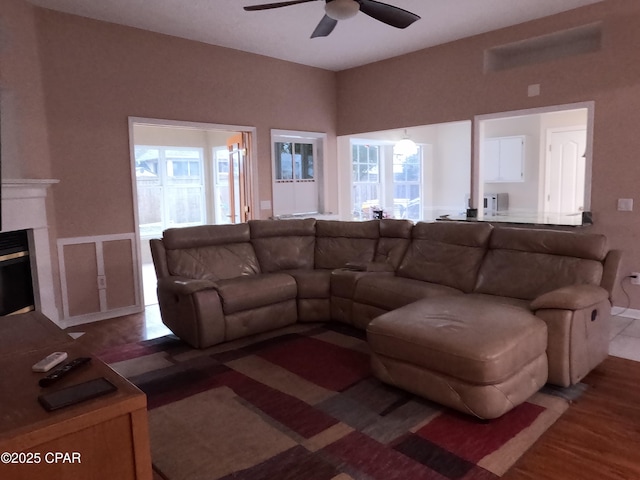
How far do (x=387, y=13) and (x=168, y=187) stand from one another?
5833mm

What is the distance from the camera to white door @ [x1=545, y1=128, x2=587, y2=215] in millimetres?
6898

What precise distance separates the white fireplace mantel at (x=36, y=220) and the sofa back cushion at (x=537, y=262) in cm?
379

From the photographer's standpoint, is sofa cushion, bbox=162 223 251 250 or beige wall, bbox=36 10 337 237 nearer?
sofa cushion, bbox=162 223 251 250

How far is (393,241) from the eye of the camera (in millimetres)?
4438

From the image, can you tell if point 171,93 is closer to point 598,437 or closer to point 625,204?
point 625,204

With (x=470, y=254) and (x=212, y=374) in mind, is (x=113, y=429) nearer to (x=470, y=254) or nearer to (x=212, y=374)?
(x=212, y=374)

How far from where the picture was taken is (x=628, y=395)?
8.81 feet

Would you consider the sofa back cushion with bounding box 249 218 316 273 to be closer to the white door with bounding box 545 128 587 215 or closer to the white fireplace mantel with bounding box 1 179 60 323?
the white fireplace mantel with bounding box 1 179 60 323

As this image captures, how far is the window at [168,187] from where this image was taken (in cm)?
A: 790

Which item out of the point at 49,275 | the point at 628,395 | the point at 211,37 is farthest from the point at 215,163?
the point at 628,395

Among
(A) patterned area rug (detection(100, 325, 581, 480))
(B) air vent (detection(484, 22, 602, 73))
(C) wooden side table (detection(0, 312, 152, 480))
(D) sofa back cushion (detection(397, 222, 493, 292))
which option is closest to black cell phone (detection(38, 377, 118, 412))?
(C) wooden side table (detection(0, 312, 152, 480))

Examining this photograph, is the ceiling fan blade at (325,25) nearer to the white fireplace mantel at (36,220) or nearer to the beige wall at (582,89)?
the beige wall at (582,89)

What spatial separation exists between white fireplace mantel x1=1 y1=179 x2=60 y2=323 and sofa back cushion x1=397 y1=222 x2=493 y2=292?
323 cm

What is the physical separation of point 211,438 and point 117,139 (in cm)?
347
